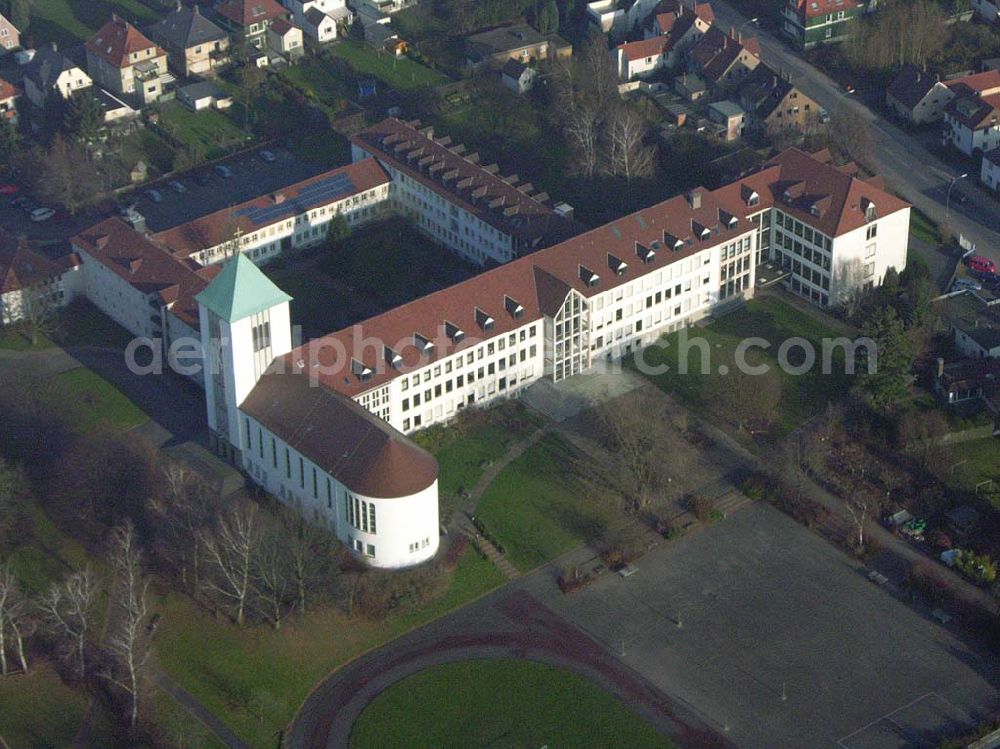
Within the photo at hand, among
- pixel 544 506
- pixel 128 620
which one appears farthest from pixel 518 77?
pixel 128 620

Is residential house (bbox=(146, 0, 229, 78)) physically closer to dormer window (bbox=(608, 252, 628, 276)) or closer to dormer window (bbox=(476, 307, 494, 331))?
dormer window (bbox=(608, 252, 628, 276))

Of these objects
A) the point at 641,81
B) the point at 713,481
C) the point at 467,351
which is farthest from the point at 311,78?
the point at 713,481

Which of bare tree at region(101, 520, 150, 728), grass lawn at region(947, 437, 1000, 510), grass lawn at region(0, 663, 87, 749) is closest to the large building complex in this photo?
bare tree at region(101, 520, 150, 728)

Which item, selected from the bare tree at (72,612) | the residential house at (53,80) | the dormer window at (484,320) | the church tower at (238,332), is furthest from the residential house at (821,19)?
the bare tree at (72,612)

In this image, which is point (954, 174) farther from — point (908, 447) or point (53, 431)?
point (53, 431)

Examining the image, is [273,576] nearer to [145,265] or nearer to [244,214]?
[145,265]

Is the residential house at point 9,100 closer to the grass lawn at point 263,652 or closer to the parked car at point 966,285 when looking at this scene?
Answer: the grass lawn at point 263,652
